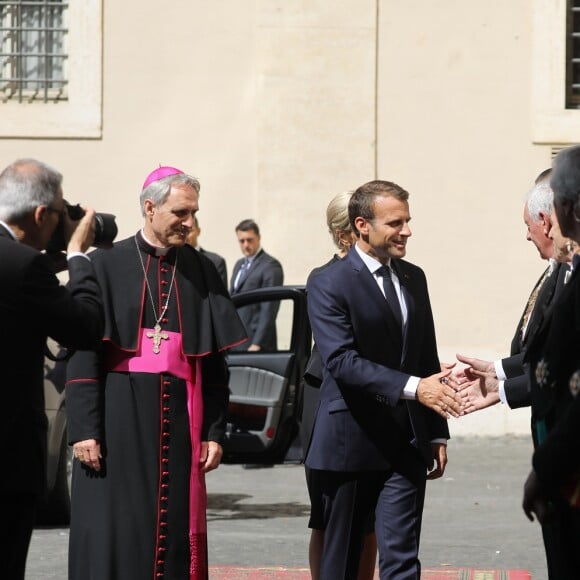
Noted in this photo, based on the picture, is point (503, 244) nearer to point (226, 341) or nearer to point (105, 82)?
point (105, 82)

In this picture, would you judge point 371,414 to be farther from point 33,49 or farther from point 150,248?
point 33,49

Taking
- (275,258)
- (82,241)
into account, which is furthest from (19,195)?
(275,258)

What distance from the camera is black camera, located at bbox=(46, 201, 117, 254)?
5543 mm

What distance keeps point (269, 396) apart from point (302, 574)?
3.36m

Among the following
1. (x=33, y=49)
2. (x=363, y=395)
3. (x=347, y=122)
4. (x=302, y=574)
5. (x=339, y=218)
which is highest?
(x=33, y=49)

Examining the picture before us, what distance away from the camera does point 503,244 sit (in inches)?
653

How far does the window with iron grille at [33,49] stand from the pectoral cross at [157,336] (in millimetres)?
10634

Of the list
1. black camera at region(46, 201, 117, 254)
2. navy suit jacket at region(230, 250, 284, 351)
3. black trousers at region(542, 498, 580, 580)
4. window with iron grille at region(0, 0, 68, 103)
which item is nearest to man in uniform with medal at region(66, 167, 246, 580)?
black camera at region(46, 201, 117, 254)

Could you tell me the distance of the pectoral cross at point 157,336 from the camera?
680cm

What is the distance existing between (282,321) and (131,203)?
6.23ft

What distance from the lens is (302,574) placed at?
8828 millimetres

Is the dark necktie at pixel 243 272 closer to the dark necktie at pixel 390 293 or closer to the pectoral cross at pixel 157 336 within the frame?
the dark necktie at pixel 390 293

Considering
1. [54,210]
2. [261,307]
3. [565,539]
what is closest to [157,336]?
[54,210]

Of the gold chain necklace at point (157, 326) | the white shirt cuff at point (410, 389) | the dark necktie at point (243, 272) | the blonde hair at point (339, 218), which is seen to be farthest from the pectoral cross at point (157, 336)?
the dark necktie at point (243, 272)
